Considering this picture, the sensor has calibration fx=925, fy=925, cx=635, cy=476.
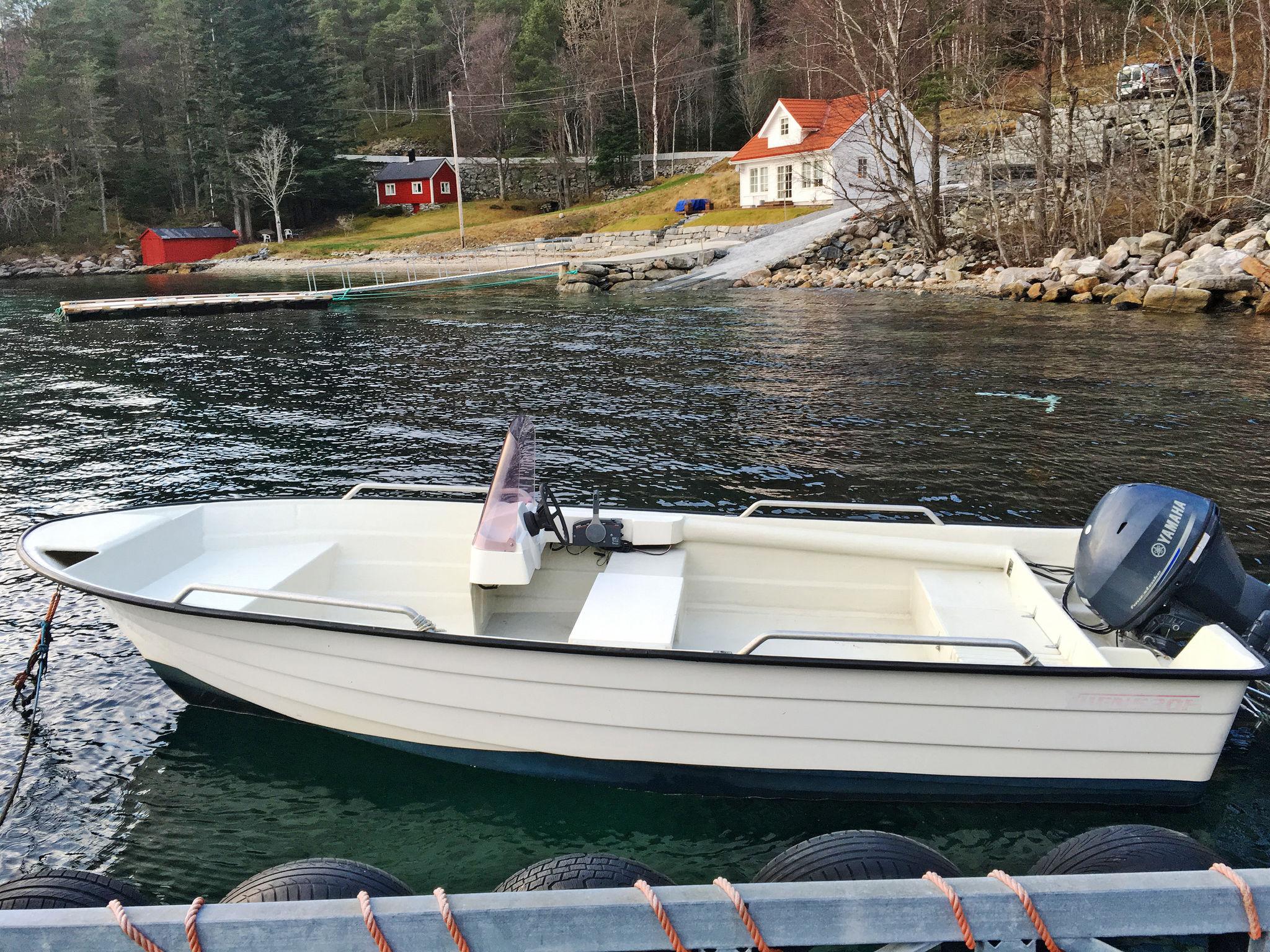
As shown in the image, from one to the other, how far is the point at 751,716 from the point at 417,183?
Result: 2857 inches

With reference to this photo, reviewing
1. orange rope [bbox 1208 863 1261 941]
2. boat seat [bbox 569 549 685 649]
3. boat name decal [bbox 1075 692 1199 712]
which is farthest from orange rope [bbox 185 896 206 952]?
boat name decal [bbox 1075 692 1199 712]

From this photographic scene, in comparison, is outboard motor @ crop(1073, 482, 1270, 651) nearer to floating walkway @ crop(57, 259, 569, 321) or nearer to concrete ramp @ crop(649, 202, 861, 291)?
concrete ramp @ crop(649, 202, 861, 291)

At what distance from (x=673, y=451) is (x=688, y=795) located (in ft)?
26.7

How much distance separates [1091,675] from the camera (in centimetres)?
499

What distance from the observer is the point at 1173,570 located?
5492 mm

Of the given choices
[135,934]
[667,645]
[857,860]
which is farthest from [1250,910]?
[135,934]

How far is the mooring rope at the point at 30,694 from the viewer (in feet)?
19.9

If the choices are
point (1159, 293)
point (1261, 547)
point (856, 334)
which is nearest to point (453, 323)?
point (856, 334)

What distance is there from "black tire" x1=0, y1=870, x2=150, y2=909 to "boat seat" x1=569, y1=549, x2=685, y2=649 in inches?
99.7

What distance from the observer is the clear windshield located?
639 cm

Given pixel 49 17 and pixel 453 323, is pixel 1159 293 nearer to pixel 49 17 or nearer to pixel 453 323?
pixel 453 323

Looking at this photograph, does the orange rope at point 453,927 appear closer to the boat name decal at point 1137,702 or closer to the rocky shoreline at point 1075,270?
the boat name decal at point 1137,702

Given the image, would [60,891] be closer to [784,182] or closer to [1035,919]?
[1035,919]

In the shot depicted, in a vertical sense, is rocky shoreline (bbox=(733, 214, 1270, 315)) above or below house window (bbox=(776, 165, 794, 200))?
below
